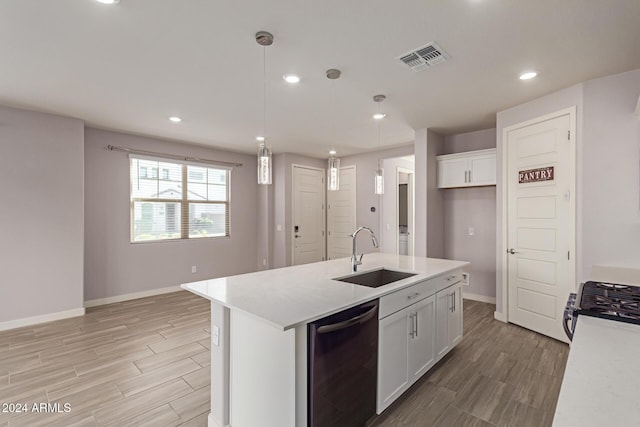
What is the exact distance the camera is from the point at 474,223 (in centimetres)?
458

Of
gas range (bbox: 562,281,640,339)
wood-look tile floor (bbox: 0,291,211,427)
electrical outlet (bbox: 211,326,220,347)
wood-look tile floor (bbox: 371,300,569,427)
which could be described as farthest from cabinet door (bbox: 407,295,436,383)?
wood-look tile floor (bbox: 0,291,211,427)

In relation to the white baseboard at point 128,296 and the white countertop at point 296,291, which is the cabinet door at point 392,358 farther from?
the white baseboard at point 128,296

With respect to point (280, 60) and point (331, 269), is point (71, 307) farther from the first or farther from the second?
point (280, 60)

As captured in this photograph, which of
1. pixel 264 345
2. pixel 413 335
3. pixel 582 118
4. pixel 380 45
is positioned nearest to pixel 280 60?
pixel 380 45

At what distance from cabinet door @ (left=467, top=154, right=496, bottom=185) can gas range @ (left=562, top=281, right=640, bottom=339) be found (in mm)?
2402

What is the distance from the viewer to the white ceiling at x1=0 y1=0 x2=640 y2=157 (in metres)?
1.85

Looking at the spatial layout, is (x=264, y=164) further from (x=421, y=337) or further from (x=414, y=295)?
(x=421, y=337)

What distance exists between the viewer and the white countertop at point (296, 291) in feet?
4.99

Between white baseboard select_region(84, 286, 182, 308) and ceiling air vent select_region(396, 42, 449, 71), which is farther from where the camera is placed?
white baseboard select_region(84, 286, 182, 308)

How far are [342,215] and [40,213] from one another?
4842 mm

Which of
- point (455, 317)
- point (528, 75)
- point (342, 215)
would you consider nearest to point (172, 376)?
point (455, 317)

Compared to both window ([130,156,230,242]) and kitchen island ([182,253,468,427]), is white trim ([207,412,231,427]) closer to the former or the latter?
kitchen island ([182,253,468,427])

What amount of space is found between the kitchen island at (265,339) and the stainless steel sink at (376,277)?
36 centimetres

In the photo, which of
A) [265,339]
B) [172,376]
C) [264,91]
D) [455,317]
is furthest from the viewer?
[264,91]
